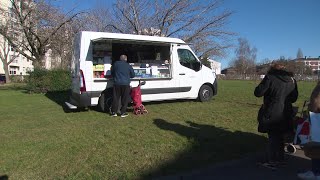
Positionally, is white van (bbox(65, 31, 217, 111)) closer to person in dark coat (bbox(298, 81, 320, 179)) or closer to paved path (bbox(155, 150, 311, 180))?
paved path (bbox(155, 150, 311, 180))

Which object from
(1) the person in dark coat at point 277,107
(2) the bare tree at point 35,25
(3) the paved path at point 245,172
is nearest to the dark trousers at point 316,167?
(3) the paved path at point 245,172

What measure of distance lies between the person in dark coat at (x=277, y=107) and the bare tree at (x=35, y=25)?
737 inches

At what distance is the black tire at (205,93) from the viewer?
519 inches

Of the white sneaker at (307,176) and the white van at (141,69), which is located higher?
the white van at (141,69)

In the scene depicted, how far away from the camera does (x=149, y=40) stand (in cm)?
1172

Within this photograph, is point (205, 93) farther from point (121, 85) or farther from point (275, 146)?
point (275, 146)

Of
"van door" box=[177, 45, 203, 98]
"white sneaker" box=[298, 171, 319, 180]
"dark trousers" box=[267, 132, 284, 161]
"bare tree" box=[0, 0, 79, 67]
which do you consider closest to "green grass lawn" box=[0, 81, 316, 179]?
"dark trousers" box=[267, 132, 284, 161]

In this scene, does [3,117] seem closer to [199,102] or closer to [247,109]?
[199,102]

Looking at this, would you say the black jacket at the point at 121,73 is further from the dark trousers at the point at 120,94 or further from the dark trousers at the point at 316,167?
the dark trousers at the point at 316,167

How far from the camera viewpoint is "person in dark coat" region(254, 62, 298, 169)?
543 centimetres

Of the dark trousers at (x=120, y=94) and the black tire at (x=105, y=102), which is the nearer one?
the dark trousers at (x=120, y=94)

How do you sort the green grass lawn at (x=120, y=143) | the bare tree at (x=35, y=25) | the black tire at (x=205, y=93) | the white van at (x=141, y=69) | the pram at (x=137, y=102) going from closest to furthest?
the green grass lawn at (x=120, y=143), the pram at (x=137, y=102), the white van at (x=141, y=69), the black tire at (x=205, y=93), the bare tree at (x=35, y=25)

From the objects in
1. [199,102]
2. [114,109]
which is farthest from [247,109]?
[114,109]

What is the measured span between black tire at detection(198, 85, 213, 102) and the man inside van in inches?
146
